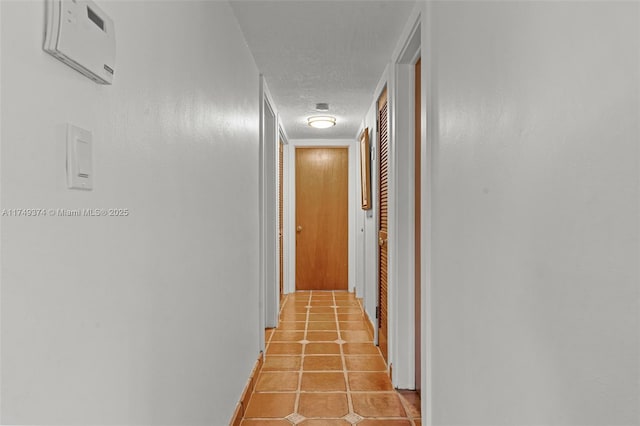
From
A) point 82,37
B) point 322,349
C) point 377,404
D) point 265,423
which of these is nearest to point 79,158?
point 82,37

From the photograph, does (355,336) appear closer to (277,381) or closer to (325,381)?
(325,381)

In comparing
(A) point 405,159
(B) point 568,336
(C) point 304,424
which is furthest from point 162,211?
(A) point 405,159

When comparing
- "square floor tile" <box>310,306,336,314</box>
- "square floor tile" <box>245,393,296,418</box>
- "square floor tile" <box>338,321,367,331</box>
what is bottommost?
"square floor tile" <box>245,393,296,418</box>

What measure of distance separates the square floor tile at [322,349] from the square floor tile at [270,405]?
829 millimetres

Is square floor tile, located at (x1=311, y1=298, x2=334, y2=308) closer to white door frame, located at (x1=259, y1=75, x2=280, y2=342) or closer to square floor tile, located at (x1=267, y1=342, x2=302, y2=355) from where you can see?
white door frame, located at (x1=259, y1=75, x2=280, y2=342)

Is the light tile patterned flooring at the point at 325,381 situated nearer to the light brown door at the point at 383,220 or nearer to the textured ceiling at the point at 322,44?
the light brown door at the point at 383,220

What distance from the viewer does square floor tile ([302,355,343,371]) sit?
3.31m

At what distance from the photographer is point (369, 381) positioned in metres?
3.06

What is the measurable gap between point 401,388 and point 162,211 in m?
2.16

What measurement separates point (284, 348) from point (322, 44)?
239 centimetres

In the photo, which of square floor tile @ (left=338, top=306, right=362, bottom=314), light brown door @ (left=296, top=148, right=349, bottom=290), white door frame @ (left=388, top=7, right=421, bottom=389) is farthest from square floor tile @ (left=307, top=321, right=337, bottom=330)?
light brown door @ (left=296, top=148, right=349, bottom=290)

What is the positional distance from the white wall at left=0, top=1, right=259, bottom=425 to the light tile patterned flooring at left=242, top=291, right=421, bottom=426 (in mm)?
559

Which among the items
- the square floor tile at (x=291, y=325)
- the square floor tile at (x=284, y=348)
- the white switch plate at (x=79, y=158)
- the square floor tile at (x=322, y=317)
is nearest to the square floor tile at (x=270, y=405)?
the square floor tile at (x=284, y=348)

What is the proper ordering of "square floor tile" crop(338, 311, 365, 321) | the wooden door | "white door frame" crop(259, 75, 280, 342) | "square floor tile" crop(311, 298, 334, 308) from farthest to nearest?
1. "square floor tile" crop(311, 298, 334, 308)
2. "square floor tile" crop(338, 311, 365, 321)
3. "white door frame" crop(259, 75, 280, 342)
4. the wooden door
